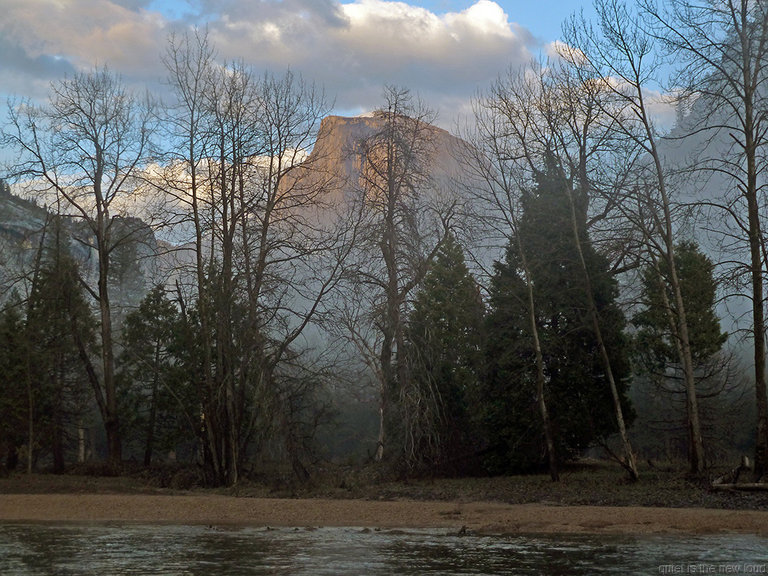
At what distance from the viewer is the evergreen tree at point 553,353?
82.3ft

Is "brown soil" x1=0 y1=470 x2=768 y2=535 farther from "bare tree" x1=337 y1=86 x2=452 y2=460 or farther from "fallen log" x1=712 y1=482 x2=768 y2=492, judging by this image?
"bare tree" x1=337 y1=86 x2=452 y2=460

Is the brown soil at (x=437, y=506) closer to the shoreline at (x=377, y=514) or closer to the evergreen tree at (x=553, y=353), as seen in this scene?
the shoreline at (x=377, y=514)

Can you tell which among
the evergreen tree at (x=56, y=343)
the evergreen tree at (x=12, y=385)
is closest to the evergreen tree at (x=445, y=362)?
the evergreen tree at (x=56, y=343)

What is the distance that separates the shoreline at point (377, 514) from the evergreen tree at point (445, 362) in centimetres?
492

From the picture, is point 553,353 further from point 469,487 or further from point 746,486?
point 746,486

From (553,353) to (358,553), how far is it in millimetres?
14091

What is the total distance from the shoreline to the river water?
949mm

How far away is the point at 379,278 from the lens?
94.9 feet

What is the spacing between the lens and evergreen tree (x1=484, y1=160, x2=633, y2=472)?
25.1 m

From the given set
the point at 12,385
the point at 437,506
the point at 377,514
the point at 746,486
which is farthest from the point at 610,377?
the point at 12,385

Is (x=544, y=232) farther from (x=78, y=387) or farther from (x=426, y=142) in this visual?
(x=78, y=387)

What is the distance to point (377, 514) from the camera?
1820 centimetres

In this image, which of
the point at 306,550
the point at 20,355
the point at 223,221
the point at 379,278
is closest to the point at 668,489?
the point at 306,550

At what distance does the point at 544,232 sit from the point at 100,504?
15439mm
